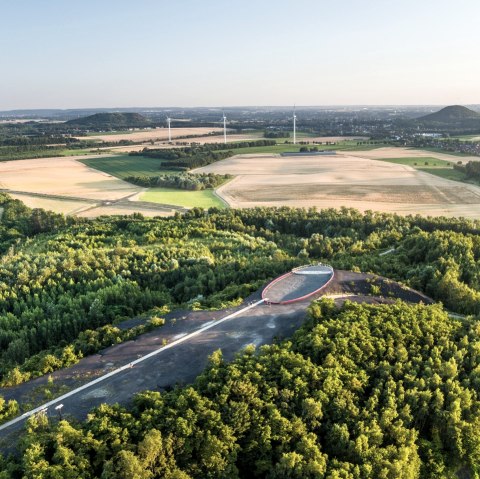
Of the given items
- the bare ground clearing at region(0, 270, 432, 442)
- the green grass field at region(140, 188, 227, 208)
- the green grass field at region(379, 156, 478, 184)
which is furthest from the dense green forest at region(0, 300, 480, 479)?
the green grass field at region(379, 156, 478, 184)

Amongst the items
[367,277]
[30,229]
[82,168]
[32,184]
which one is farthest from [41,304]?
[82,168]

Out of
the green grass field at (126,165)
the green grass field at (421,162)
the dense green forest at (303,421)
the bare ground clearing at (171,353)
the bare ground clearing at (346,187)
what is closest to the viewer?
the dense green forest at (303,421)

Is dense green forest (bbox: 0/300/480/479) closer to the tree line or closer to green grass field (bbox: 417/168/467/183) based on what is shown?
the tree line

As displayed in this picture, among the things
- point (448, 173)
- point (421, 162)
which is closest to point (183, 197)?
point (448, 173)

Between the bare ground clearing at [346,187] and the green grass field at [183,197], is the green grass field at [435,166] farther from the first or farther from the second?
the green grass field at [183,197]

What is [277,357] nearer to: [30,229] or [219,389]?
[219,389]

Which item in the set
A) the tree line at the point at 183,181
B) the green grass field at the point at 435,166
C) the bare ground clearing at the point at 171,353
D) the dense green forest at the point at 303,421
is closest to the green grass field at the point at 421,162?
the green grass field at the point at 435,166
